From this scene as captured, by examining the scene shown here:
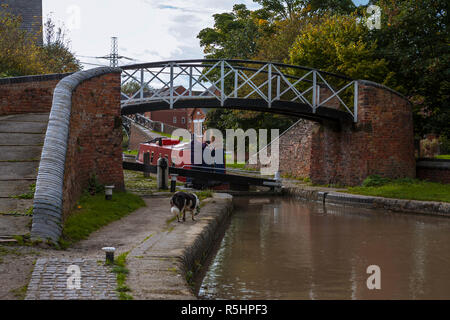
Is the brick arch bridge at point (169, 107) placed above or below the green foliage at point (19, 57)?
below

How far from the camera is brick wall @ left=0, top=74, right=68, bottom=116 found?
38.6ft

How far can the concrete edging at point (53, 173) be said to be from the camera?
5.89 m

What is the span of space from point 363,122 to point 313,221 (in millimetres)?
5971

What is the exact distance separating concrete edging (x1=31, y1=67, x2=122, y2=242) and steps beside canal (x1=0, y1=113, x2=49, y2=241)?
0.19 meters

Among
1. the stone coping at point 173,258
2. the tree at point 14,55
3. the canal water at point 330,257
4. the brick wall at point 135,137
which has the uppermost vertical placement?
the tree at point 14,55

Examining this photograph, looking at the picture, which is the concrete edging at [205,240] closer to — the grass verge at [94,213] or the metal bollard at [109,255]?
the metal bollard at [109,255]

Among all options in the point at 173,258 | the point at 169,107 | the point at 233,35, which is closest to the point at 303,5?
the point at 233,35

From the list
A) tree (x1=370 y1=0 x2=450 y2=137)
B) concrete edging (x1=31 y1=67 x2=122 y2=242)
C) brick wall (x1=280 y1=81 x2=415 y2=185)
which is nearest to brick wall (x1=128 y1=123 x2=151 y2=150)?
brick wall (x1=280 y1=81 x2=415 y2=185)

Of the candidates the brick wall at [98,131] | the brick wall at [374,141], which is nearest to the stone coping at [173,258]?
the brick wall at [98,131]

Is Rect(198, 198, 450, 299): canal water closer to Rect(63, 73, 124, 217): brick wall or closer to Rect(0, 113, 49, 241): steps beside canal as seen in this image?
Rect(0, 113, 49, 241): steps beside canal

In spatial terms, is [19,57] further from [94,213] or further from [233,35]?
[233,35]

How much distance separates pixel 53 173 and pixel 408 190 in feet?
34.0

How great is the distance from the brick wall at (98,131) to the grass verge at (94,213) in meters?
0.38

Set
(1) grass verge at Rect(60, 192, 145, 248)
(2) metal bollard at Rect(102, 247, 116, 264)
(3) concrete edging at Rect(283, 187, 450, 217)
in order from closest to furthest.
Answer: (2) metal bollard at Rect(102, 247, 116, 264)
(1) grass verge at Rect(60, 192, 145, 248)
(3) concrete edging at Rect(283, 187, 450, 217)
